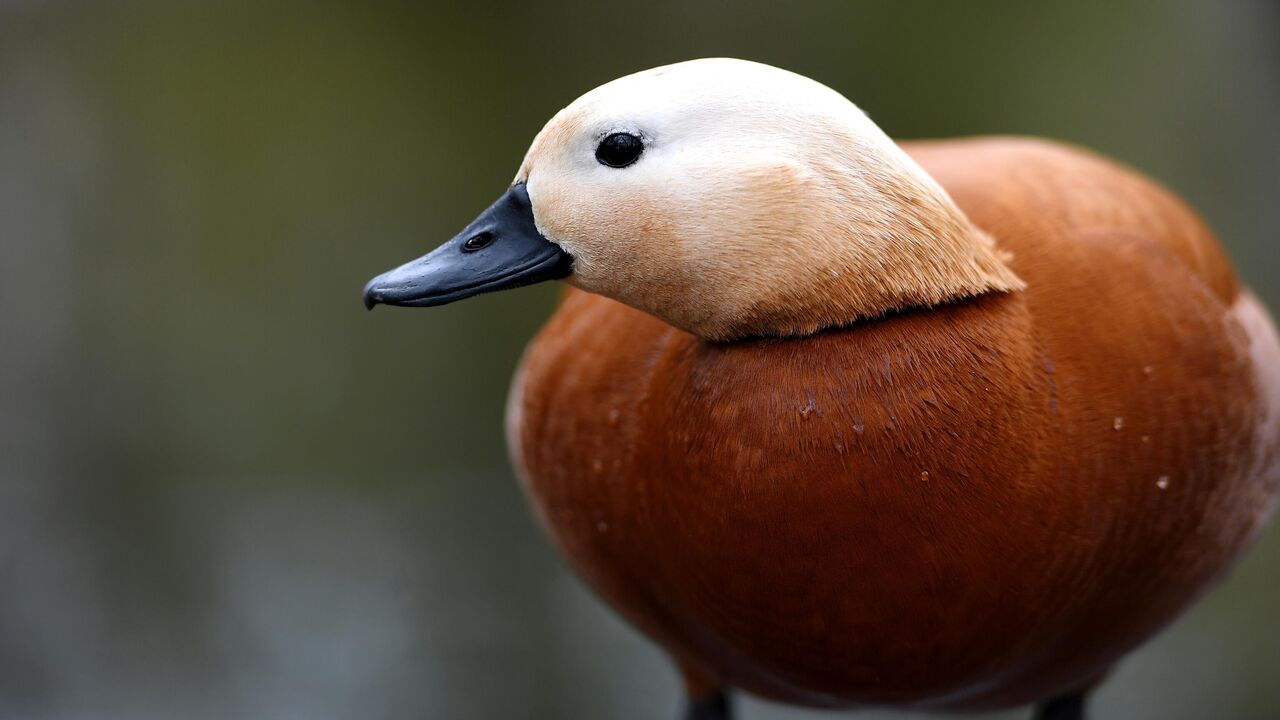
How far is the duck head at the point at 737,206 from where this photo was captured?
96 centimetres

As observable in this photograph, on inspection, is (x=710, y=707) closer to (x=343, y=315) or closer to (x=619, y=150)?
(x=619, y=150)

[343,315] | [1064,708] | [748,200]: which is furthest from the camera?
[343,315]

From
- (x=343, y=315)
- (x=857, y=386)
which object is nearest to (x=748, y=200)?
(x=857, y=386)

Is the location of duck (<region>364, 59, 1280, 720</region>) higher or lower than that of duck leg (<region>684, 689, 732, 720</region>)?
higher

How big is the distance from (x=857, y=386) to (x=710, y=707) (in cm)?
76

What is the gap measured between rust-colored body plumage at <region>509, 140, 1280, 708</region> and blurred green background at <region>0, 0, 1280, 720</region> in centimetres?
165

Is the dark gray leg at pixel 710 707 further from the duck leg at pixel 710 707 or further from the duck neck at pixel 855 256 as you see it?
the duck neck at pixel 855 256

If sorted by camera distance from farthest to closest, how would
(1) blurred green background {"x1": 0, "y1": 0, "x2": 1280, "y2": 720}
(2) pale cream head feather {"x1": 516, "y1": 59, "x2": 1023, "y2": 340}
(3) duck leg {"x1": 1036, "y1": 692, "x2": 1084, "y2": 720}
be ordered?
(1) blurred green background {"x1": 0, "y1": 0, "x2": 1280, "y2": 720} < (3) duck leg {"x1": 1036, "y1": 692, "x2": 1084, "y2": 720} < (2) pale cream head feather {"x1": 516, "y1": 59, "x2": 1023, "y2": 340}

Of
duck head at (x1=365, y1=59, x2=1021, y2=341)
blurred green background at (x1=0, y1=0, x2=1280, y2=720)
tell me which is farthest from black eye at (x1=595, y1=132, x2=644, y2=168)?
blurred green background at (x1=0, y1=0, x2=1280, y2=720)

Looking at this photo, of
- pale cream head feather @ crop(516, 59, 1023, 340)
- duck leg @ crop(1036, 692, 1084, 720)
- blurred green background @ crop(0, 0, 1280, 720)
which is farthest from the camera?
blurred green background @ crop(0, 0, 1280, 720)

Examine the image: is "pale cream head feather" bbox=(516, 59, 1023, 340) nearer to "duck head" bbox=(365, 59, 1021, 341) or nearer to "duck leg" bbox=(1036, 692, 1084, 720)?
"duck head" bbox=(365, 59, 1021, 341)

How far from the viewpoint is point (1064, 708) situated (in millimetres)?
1576

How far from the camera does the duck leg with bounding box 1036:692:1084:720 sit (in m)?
1.56

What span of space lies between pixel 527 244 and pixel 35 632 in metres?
2.31
